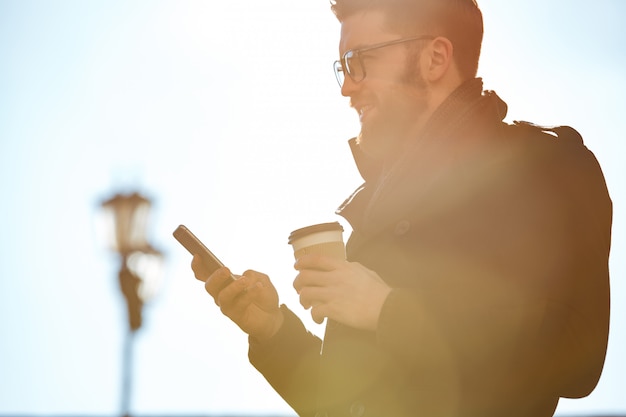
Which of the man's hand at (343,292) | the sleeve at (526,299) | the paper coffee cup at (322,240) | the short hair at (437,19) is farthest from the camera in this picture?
the short hair at (437,19)

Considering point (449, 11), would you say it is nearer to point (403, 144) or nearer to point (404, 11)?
point (404, 11)

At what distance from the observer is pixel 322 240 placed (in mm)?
4027

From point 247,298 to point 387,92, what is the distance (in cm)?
114

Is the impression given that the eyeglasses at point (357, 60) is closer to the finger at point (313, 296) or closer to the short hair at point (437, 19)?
the short hair at point (437, 19)

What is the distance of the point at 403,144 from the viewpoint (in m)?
4.48

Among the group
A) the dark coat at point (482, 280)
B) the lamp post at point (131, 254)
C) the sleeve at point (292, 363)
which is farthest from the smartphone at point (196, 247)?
the lamp post at point (131, 254)

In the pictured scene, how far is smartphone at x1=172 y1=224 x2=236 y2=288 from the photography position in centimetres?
455

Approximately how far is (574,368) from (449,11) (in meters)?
1.84

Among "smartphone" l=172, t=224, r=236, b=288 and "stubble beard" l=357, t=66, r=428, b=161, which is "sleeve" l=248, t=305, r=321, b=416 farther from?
"stubble beard" l=357, t=66, r=428, b=161

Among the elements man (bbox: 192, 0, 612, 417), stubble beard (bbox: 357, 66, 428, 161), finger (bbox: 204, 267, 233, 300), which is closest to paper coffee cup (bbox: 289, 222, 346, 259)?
man (bbox: 192, 0, 612, 417)

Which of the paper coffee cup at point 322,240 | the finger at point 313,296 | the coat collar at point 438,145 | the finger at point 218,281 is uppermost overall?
the coat collar at point 438,145

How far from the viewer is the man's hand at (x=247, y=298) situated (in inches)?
174

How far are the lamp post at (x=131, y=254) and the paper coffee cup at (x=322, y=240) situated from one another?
6.25 metres

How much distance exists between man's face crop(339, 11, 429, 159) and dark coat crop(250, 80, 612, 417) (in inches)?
10.1
